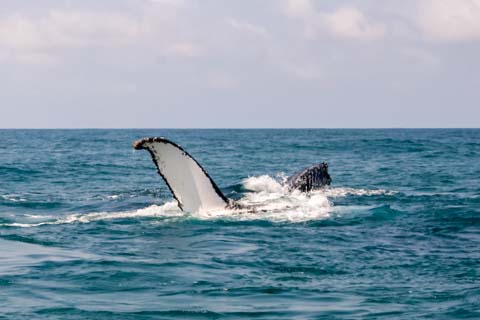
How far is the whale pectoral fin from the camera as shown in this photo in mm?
13961

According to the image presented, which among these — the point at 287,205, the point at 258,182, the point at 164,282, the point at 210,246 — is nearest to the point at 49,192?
the point at 258,182

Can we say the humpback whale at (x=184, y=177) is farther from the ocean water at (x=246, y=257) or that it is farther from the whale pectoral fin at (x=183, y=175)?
the ocean water at (x=246, y=257)

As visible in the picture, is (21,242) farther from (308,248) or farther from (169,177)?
(308,248)

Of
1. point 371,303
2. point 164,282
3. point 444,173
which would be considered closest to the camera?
point 371,303

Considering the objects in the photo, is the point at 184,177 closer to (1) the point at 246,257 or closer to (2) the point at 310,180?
(1) the point at 246,257

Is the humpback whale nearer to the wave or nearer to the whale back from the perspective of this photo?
the wave

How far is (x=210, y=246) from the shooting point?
13094mm

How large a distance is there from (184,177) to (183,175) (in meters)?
0.05

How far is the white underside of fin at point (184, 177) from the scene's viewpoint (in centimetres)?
1405

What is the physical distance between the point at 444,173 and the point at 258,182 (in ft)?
35.5

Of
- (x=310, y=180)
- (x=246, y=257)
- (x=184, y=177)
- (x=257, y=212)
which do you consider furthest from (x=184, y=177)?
(x=310, y=180)

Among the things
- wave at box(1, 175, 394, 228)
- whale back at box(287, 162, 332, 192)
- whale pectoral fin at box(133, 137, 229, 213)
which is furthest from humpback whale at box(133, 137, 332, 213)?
whale back at box(287, 162, 332, 192)

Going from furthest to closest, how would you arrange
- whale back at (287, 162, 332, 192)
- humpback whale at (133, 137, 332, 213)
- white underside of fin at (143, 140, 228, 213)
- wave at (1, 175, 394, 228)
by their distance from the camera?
whale back at (287, 162, 332, 192)
wave at (1, 175, 394, 228)
white underside of fin at (143, 140, 228, 213)
humpback whale at (133, 137, 332, 213)

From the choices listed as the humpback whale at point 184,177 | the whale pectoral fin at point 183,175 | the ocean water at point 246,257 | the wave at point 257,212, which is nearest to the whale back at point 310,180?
the wave at point 257,212
